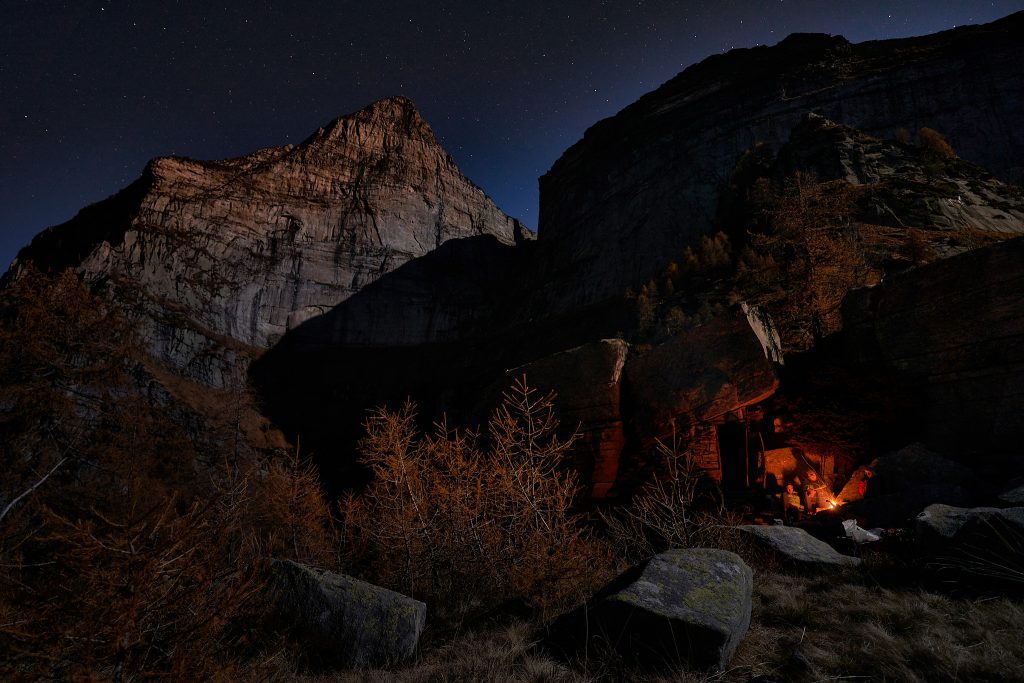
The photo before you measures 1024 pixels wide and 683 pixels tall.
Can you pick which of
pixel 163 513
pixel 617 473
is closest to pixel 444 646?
pixel 163 513

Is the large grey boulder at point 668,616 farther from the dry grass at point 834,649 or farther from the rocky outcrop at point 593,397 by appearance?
the rocky outcrop at point 593,397

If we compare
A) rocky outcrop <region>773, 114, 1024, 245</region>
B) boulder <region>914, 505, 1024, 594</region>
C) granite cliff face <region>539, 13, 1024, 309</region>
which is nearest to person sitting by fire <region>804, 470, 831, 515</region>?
boulder <region>914, 505, 1024, 594</region>

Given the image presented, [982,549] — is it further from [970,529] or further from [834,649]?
[834,649]

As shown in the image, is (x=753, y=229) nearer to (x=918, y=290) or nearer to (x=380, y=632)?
(x=918, y=290)

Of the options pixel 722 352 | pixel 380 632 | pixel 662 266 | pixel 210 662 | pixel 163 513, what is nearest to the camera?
pixel 163 513

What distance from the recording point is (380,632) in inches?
167

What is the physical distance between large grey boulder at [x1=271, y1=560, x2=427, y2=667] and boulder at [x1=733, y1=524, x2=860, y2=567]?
4.84 metres

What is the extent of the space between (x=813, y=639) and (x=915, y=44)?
220ft

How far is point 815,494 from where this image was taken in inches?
491

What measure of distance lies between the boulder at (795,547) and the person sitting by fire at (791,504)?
584cm

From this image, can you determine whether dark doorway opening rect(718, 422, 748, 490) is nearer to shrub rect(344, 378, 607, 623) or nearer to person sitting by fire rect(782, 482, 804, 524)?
person sitting by fire rect(782, 482, 804, 524)

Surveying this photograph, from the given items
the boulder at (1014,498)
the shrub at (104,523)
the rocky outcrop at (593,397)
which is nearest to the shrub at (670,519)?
the rocky outcrop at (593,397)

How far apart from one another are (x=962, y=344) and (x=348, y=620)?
14.2 m

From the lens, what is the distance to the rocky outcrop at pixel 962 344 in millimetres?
9898
